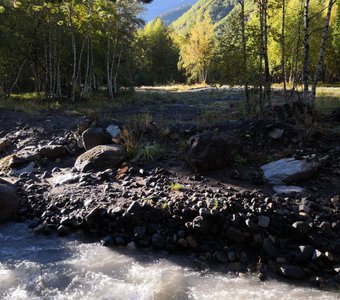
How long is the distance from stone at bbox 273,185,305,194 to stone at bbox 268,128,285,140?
2.10 meters

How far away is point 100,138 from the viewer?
963cm

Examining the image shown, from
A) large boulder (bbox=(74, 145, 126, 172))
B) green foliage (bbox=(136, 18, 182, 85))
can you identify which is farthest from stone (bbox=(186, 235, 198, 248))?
green foliage (bbox=(136, 18, 182, 85))

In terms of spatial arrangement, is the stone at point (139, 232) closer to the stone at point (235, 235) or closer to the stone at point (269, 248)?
the stone at point (235, 235)

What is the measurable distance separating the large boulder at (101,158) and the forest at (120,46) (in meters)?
3.36

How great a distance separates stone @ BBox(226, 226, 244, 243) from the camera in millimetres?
5309

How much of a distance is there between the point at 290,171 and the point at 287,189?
53cm

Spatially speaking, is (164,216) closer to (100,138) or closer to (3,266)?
(3,266)

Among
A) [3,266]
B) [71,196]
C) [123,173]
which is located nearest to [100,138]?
[123,173]

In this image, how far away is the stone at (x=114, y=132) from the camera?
9.61 metres

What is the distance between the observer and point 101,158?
28.0 ft

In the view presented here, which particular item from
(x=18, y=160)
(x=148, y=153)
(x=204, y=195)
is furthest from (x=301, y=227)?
(x=18, y=160)

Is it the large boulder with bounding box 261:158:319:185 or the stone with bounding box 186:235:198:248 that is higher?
the large boulder with bounding box 261:158:319:185

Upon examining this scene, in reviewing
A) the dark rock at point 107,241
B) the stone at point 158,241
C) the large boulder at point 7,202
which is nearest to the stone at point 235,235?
the stone at point 158,241

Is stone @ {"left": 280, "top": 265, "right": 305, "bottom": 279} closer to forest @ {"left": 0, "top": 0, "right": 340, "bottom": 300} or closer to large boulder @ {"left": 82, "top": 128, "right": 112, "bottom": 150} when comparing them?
forest @ {"left": 0, "top": 0, "right": 340, "bottom": 300}
